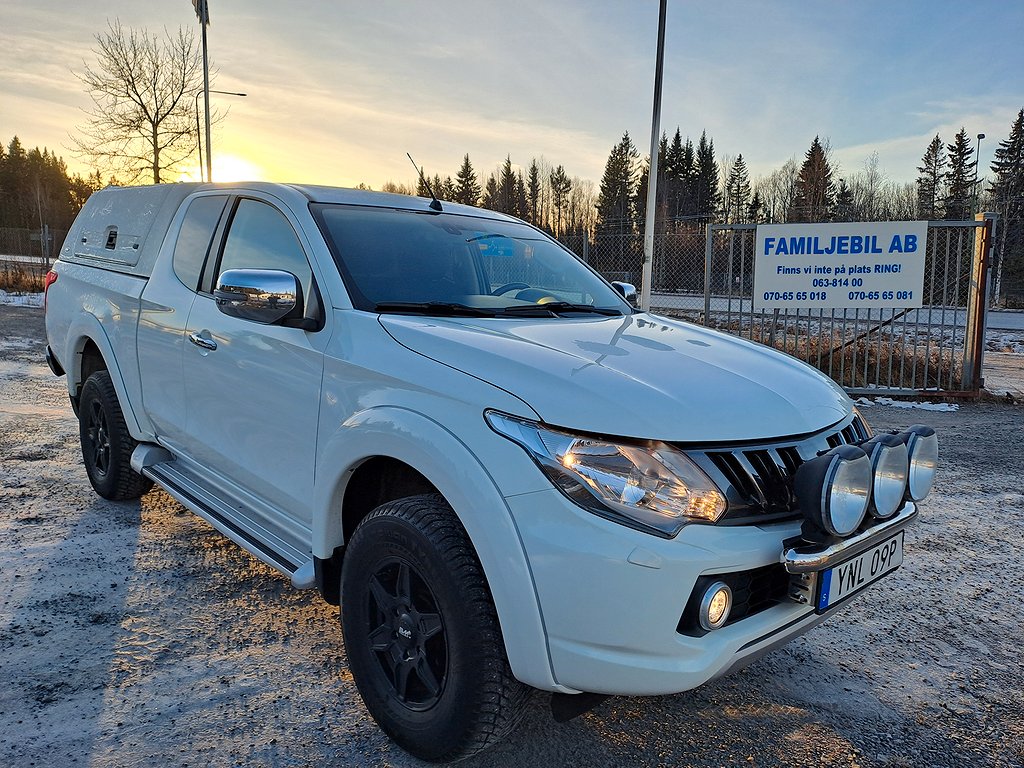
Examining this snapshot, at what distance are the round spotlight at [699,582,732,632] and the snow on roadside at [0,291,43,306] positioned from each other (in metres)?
21.9

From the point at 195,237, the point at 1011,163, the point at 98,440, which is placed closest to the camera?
the point at 195,237

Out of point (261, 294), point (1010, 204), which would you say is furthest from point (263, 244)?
point (1010, 204)

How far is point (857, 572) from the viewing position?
2.11 metres

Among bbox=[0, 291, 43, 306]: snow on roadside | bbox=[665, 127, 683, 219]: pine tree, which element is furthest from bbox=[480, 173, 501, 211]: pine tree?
bbox=[0, 291, 43, 306]: snow on roadside

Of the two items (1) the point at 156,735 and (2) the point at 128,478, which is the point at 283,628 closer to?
(1) the point at 156,735

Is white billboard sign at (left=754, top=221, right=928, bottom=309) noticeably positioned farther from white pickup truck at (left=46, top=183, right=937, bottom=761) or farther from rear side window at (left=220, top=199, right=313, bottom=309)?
rear side window at (left=220, top=199, right=313, bottom=309)

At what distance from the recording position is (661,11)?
11.8 metres

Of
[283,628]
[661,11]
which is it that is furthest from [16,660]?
[661,11]

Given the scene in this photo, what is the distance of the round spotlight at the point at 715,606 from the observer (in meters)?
1.78

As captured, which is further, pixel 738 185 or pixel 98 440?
pixel 738 185

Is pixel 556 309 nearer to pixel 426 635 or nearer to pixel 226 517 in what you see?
pixel 426 635

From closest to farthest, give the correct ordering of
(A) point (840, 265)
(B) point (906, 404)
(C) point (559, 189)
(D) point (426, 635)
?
(D) point (426, 635) → (B) point (906, 404) → (A) point (840, 265) → (C) point (559, 189)

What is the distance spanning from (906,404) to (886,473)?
744 cm

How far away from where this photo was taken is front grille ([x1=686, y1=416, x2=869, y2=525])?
1.87m
